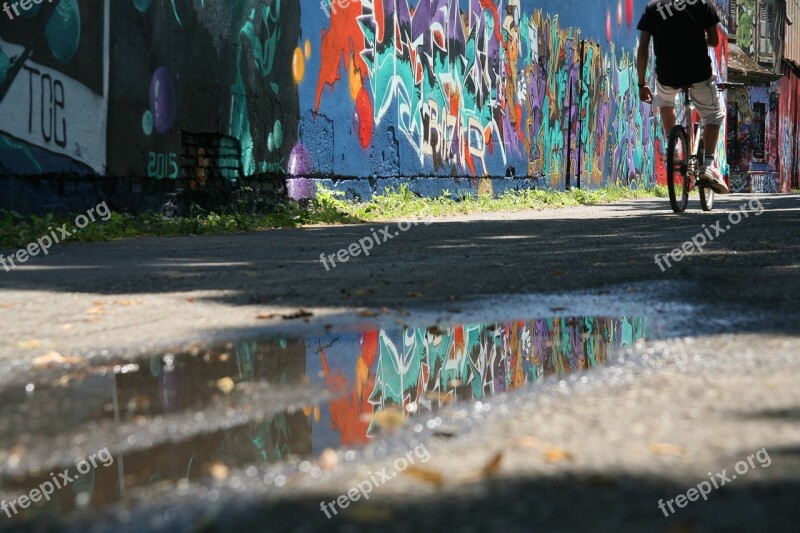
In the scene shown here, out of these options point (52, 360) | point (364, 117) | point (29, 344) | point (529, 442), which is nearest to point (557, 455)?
point (529, 442)

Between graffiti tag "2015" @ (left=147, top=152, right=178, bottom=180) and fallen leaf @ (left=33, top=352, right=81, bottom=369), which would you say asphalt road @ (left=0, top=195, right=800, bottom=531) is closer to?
fallen leaf @ (left=33, top=352, right=81, bottom=369)

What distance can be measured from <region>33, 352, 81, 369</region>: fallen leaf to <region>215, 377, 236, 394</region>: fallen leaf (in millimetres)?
547

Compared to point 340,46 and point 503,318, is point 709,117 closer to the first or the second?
point 340,46

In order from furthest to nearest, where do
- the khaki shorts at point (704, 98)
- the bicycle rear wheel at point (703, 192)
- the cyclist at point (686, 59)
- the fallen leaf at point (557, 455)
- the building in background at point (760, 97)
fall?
the building in background at point (760, 97) → the bicycle rear wheel at point (703, 192) → the khaki shorts at point (704, 98) → the cyclist at point (686, 59) → the fallen leaf at point (557, 455)

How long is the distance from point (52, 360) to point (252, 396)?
79 cm

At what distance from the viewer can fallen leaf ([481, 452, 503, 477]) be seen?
2.02 meters

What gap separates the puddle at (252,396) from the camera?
2207 mm

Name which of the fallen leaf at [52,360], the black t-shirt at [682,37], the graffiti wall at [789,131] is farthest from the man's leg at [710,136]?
the graffiti wall at [789,131]

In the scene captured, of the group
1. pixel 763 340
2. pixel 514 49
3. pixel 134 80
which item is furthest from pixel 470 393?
pixel 514 49

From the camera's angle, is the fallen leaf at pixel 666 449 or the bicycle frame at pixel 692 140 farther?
the bicycle frame at pixel 692 140

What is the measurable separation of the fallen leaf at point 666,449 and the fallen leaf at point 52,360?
1.81 m

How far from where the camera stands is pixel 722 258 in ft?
19.0

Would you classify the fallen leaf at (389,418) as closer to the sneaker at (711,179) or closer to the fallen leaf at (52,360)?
the fallen leaf at (52,360)

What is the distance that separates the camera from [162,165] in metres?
9.17
